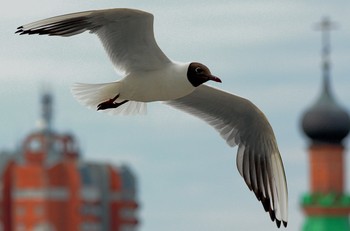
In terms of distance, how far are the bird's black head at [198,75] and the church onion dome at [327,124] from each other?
5954 cm

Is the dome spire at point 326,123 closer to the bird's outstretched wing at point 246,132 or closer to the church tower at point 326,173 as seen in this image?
the church tower at point 326,173

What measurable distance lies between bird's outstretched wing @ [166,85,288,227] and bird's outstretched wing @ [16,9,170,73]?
0.89 metres

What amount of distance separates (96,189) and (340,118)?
32.8 feet

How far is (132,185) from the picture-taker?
71.1 m

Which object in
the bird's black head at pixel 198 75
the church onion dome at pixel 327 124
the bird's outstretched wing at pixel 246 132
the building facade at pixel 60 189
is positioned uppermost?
the church onion dome at pixel 327 124

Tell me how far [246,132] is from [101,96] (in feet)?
4.27

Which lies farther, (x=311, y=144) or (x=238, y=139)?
(x=311, y=144)

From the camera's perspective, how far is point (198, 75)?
11258mm

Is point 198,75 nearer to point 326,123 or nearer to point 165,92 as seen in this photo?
point 165,92

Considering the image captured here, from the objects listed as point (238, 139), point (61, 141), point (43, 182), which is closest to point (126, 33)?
point (238, 139)

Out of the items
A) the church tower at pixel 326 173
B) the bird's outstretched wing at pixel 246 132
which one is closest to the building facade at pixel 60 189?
the church tower at pixel 326 173

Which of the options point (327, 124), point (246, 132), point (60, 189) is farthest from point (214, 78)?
point (327, 124)

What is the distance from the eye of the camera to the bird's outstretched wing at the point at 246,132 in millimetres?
12475

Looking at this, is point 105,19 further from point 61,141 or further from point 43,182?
point 61,141
